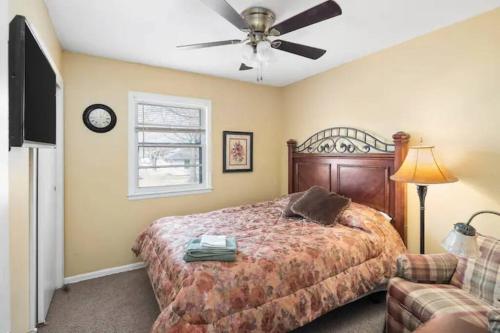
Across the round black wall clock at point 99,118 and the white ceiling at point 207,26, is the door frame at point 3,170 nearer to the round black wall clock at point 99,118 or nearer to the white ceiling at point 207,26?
the white ceiling at point 207,26

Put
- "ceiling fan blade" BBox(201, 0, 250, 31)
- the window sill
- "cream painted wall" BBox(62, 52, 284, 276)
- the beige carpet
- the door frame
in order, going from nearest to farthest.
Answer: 1. the door frame
2. "ceiling fan blade" BBox(201, 0, 250, 31)
3. the beige carpet
4. "cream painted wall" BBox(62, 52, 284, 276)
5. the window sill

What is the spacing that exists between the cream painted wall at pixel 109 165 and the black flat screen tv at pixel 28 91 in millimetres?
1174

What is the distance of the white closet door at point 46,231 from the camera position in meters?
2.12

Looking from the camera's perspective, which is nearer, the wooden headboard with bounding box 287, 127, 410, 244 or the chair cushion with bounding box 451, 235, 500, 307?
the chair cushion with bounding box 451, 235, 500, 307

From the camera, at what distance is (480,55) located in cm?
221

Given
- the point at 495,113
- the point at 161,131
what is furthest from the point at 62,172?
the point at 495,113

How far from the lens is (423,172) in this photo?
2.24m

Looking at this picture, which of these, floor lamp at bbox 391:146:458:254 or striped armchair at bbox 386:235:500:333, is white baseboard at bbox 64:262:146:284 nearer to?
striped armchair at bbox 386:235:500:333

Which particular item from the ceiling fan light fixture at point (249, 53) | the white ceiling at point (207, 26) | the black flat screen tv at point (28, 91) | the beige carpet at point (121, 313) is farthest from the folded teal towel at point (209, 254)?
the white ceiling at point (207, 26)

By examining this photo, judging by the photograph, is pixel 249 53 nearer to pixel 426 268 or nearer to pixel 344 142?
pixel 344 142

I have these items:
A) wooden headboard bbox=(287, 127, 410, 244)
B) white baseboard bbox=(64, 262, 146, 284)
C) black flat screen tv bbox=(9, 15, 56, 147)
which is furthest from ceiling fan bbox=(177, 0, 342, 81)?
white baseboard bbox=(64, 262, 146, 284)

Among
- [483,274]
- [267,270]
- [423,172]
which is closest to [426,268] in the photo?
[483,274]

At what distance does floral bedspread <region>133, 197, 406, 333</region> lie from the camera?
1647mm

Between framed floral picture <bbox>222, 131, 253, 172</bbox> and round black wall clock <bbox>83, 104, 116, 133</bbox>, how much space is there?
149 centimetres
